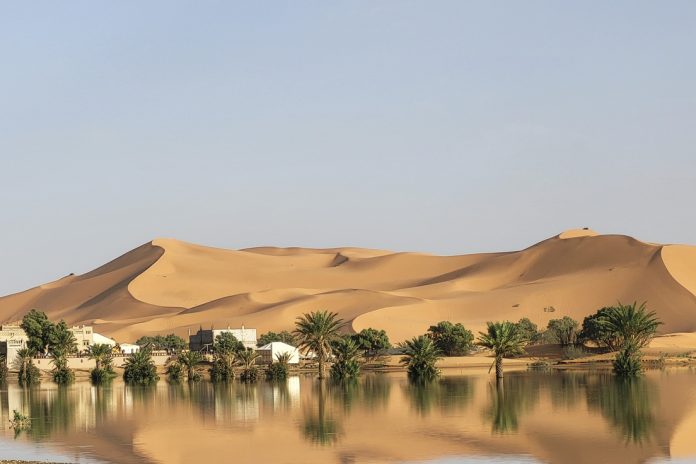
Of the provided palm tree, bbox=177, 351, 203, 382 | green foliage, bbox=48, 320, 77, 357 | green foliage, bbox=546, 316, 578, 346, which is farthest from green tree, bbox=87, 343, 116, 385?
green foliage, bbox=546, 316, 578, 346

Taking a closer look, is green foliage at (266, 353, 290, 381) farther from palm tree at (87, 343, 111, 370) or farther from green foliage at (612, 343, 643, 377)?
green foliage at (612, 343, 643, 377)

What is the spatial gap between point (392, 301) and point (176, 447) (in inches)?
3957

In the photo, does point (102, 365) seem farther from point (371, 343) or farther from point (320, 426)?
point (320, 426)

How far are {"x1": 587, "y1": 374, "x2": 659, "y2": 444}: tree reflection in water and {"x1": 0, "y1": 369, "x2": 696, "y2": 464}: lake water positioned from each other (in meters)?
0.07

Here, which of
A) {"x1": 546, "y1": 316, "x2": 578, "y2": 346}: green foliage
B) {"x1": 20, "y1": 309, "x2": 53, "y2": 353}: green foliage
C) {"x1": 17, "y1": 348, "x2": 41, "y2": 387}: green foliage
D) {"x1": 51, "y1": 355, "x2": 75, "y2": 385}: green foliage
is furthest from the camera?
{"x1": 546, "y1": 316, "x2": 578, "y2": 346}: green foliage

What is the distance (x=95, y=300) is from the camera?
17475 centimetres

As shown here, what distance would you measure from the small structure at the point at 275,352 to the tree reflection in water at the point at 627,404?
28.3 metres

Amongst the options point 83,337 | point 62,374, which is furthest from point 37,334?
point 83,337

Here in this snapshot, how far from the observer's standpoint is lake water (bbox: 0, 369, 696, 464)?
30953 mm

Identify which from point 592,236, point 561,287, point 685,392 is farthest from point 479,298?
point 685,392

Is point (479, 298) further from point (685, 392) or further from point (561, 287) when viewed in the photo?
point (685, 392)

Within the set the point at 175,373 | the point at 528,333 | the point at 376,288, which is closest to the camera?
the point at 175,373

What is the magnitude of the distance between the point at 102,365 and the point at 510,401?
37.6 m

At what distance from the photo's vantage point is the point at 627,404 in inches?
1743
